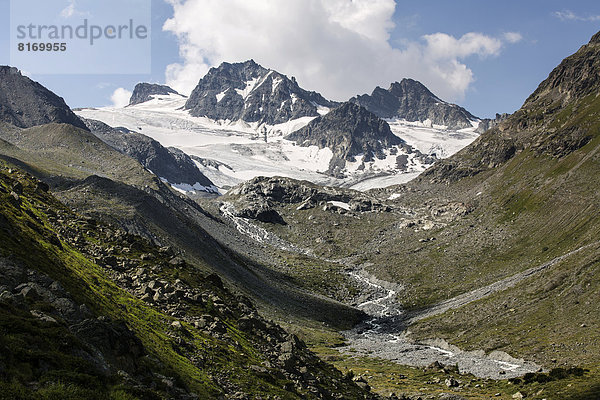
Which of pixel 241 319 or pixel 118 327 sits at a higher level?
pixel 241 319

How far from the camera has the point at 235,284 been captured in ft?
385

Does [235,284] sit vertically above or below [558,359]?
above

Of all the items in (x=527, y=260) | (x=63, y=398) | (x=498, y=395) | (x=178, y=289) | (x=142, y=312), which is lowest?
(x=498, y=395)

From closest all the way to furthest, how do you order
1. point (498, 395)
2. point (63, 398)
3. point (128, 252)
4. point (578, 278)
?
point (63, 398) < point (128, 252) < point (498, 395) < point (578, 278)

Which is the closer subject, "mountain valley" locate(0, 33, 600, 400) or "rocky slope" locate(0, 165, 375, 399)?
"rocky slope" locate(0, 165, 375, 399)

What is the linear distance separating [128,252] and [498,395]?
51805mm

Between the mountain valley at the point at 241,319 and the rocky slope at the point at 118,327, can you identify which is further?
the mountain valley at the point at 241,319

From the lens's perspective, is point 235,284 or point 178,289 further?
point 235,284

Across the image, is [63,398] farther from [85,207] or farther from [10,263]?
[85,207]

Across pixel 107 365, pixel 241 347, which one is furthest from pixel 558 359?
pixel 107 365

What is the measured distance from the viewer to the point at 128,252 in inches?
1982

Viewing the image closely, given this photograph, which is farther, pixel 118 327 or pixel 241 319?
pixel 241 319

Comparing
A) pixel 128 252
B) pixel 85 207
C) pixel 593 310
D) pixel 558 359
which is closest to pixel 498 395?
pixel 558 359

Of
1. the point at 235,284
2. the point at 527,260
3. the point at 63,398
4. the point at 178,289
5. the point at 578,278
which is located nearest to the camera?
the point at 63,398
